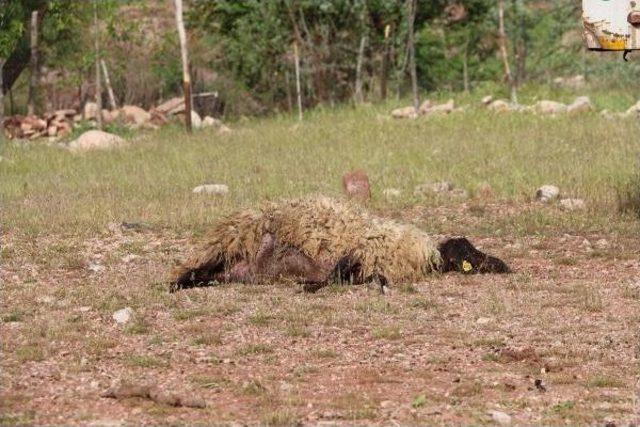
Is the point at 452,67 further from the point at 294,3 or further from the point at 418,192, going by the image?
the point at 418,192

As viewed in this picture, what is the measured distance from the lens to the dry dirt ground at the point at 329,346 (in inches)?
207

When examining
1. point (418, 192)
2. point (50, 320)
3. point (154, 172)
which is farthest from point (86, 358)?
point (154, 172)

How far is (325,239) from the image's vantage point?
26.3 feet

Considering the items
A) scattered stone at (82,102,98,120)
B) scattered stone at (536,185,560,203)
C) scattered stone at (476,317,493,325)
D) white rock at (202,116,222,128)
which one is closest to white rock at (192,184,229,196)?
scattered stone at (536,185,560,203)

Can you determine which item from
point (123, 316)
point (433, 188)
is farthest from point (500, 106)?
point (123, 316)

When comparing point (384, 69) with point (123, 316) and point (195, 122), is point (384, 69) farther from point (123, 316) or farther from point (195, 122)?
point (123, 316)

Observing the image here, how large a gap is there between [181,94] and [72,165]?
11.4 m

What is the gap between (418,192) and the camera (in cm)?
1191

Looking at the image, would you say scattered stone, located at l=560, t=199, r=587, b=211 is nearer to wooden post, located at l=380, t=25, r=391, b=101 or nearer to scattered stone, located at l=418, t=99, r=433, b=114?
scattered stone, located at l=418, t=99, r=433, b=114

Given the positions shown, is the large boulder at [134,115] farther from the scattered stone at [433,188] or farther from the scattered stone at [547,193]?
the scattered stone at [547,193]

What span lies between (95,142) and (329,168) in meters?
5.60

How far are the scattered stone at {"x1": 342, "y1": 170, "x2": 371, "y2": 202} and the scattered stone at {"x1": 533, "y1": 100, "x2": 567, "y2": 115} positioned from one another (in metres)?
A: 6.79

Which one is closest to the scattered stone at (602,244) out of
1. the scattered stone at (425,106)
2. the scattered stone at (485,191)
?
the scattered stone at (485,191)

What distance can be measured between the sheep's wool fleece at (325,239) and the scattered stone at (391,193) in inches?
142
